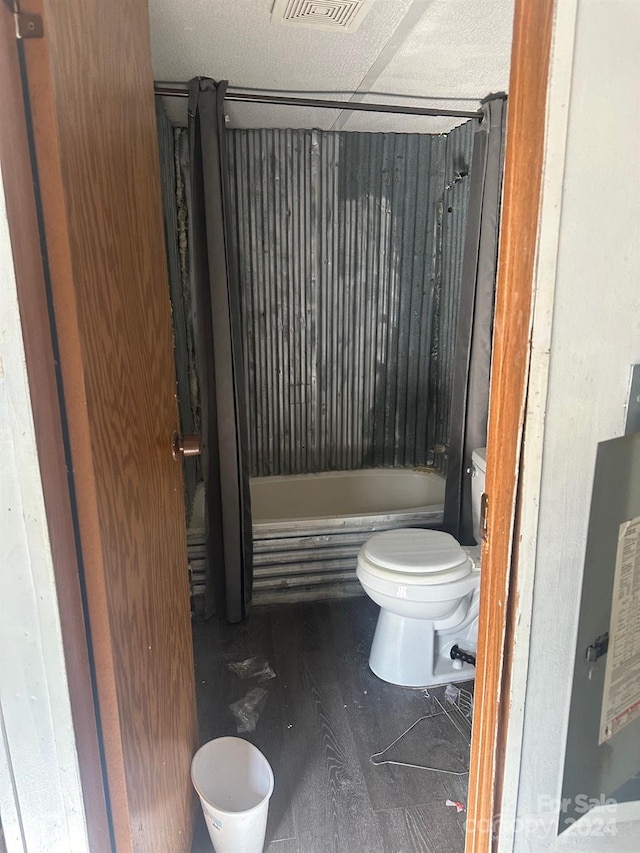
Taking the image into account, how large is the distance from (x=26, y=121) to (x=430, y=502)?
110 inches

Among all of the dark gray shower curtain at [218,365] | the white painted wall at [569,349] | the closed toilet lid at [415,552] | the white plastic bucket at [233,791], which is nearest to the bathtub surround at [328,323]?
the dark gray shower curtain at [218,365]

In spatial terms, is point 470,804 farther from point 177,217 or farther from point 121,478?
point 177,217

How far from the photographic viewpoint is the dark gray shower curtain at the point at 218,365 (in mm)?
2109

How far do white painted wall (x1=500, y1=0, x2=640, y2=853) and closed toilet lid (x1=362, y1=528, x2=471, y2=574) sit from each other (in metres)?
0.96

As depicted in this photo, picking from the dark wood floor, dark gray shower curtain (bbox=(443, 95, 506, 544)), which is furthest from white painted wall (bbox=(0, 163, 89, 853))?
dark gray shower curtain (bbox=(443, 95, 506, 544))

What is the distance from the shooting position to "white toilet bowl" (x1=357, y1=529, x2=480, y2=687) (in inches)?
78.8

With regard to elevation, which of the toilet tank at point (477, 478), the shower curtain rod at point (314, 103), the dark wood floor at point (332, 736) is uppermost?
the shower curtain rod at point (314, 103)

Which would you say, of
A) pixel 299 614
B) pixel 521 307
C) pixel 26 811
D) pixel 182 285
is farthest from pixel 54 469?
pixel 182 285

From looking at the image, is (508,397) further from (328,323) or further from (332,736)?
(328,323)

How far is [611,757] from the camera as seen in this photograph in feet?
3.72

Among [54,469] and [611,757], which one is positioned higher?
[54,469]

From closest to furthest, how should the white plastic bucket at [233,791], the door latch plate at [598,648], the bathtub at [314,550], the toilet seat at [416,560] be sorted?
the door latch plate at [598,648] < the white plastic bucket at [233,791] < the toilet seat at [416,560] < the bathtub at [314,550]

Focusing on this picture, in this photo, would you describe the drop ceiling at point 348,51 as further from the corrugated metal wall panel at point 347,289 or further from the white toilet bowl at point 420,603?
the white toilet bowl at point 420,603

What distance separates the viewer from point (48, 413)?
74 cm
